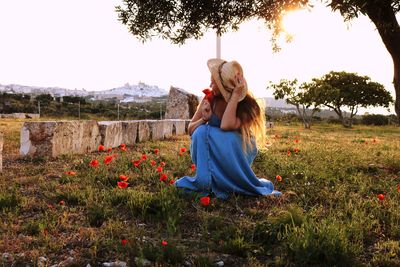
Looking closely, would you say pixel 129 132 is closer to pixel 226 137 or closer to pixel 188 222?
pixel 226 137

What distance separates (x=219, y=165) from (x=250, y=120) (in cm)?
67

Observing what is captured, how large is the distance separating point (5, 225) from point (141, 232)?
1203 mm

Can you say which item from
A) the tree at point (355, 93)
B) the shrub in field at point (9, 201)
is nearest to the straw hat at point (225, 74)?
the shrub in field at point (9, 201)

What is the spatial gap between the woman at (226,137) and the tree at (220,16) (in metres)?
2.89

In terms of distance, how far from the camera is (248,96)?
5.10 metres

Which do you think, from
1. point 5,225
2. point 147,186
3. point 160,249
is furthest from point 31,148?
point 160,249

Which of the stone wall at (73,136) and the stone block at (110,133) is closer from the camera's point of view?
the stone wall at (73,136)

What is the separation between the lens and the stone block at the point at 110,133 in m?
9.17

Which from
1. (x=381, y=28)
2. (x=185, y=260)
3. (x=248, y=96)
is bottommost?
(x=185, y=260)

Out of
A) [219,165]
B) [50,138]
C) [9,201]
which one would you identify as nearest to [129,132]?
[50,138]

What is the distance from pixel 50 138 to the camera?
7422 mm

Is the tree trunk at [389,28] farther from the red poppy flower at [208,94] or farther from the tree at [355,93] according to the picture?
the tree at [355,93]

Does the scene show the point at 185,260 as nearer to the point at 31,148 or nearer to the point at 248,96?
the point at 248,96

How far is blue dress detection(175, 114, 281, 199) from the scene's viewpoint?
4930mm
